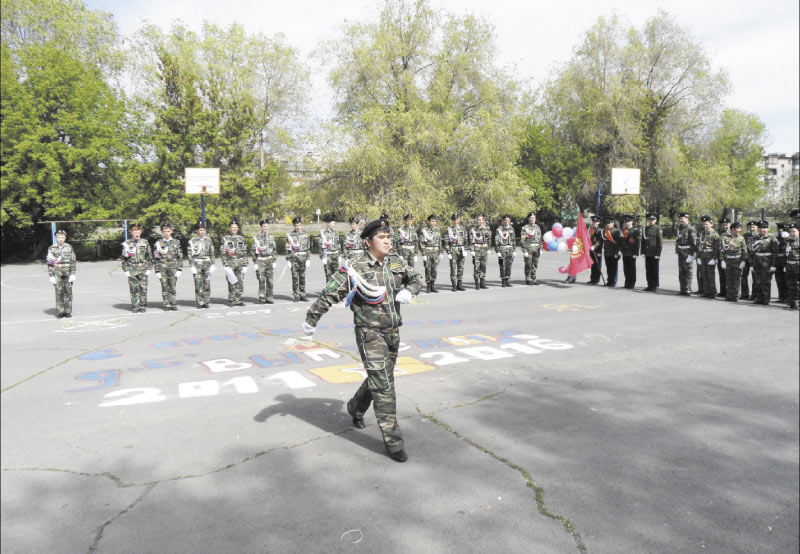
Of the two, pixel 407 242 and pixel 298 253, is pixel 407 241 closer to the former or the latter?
pixel 407 242

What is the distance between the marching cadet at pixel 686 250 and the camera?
46.4ft

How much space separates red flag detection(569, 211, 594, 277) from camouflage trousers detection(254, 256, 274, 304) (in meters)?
9.24

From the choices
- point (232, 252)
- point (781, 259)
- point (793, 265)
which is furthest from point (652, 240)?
point (232, 252)

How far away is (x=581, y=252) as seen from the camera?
16.5 meters

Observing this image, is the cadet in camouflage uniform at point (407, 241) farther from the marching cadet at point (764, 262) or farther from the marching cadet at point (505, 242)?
the marching cadet at point (764, 262)

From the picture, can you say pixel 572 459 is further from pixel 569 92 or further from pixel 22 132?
pixel 569 92

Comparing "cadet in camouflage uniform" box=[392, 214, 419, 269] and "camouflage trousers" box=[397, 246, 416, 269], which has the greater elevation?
"cadet in camouflage uniform" box=[392, 214, 419, 269]

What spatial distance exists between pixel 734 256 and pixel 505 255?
236 inches

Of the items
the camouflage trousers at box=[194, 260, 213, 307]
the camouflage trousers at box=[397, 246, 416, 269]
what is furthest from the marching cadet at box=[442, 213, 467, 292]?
the camouflage trousers at box=[194, 260, 213, 307]

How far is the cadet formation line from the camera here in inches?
460

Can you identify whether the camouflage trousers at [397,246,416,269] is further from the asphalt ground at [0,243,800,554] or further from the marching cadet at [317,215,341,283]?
the asphalt ground at [0,243,800,554]

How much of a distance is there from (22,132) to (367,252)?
1.91m

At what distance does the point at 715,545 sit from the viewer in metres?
3.12

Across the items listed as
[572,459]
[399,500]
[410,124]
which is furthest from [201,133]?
[410,124]
